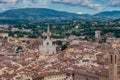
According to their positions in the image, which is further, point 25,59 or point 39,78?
point 25,59

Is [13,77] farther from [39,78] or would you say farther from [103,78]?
[103,78]

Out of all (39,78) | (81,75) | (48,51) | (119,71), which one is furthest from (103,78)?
(48,51)

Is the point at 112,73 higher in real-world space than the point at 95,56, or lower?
higher

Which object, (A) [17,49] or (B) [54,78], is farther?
(A) [17,49]

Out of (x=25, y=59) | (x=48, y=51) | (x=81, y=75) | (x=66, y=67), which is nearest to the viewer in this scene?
(x=81, y=75)

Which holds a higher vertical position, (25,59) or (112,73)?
(112,73)

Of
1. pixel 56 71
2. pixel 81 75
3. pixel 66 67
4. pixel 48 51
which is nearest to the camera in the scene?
pixel 81 75

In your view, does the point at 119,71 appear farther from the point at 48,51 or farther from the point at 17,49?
the point at 17,49

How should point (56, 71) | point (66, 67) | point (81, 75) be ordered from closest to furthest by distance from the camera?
point (81, 75)
point (56, 71)
point (66, 67)

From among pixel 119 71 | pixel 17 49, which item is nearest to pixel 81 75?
pixel 119 71
